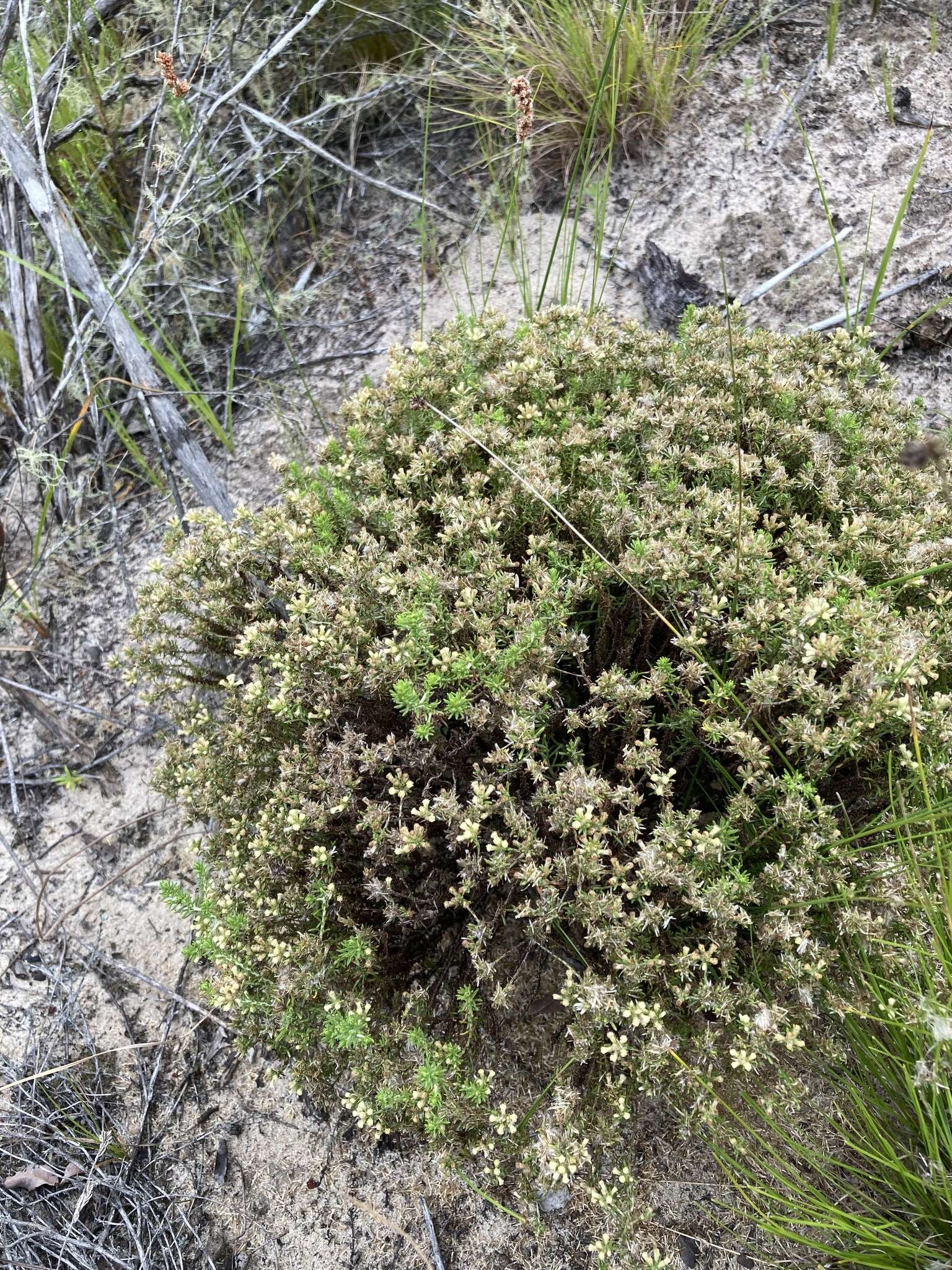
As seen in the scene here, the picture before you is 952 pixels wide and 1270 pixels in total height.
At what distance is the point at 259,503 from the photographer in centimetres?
327

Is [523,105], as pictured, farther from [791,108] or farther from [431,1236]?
[431,1236]

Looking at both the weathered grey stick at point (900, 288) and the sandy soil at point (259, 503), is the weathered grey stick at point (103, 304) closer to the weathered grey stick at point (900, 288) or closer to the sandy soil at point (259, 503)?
the sandy soil at point (259, 503)

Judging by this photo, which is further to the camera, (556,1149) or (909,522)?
(909,522)

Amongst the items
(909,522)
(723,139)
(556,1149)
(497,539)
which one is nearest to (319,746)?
(497,539)

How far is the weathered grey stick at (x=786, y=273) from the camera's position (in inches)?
123

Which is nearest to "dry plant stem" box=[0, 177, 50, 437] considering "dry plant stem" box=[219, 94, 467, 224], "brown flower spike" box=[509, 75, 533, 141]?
"dry plant stem" box=[219, 94, 467, 224]

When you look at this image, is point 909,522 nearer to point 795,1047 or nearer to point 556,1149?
point 795,1047

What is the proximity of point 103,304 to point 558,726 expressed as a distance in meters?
1.92

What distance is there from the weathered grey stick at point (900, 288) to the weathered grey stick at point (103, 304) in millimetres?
2154

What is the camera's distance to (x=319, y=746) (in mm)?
1966

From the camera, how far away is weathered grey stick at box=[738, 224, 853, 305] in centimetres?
313

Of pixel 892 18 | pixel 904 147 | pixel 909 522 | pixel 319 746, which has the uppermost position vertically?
pixel 892 18

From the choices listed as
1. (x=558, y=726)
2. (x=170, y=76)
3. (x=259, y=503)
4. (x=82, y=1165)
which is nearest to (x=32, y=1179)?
(x=82, y=1165)

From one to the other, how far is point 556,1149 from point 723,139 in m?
3.64
